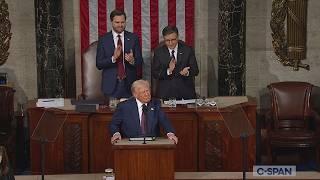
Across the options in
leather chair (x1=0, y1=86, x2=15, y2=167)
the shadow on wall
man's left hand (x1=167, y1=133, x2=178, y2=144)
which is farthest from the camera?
the shadow on wall

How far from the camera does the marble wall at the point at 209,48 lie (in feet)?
33.2

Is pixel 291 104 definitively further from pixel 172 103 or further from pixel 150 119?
pixel 150 119

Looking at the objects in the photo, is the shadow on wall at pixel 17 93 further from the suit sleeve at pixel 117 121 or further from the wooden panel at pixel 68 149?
the suit sleeve at pixel 117 121

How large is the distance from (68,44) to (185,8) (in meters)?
1.88

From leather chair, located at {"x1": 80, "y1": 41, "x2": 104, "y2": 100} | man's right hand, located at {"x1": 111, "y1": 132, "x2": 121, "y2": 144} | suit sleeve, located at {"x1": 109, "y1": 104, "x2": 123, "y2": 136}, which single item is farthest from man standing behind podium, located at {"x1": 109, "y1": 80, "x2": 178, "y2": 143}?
leather chair, located at {"x1": 80, "y1": 41, "x2": 104, "y2": 100}

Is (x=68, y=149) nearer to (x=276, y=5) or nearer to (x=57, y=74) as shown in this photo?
(x=57, y=74)

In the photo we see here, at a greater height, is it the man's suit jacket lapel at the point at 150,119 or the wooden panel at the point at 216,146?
the man's suit jacket lapel at the point at 150,119

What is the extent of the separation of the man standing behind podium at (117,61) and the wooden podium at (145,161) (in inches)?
93.2

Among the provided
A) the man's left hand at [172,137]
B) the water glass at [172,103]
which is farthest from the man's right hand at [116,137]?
the water glass at [172,103]

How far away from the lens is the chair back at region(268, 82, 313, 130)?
32.1 ft

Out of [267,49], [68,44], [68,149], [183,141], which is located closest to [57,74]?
[68,44]

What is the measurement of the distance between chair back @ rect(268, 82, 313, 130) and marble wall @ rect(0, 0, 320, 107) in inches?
19.4

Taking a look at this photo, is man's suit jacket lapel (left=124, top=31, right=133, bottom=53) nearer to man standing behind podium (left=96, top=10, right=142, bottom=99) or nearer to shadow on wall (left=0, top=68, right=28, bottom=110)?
man standing behind podium (left=96, top=10, right=142, bottom=99)

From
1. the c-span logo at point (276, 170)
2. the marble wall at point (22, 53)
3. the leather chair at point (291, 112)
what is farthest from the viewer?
the marble wall at point (22, 53)
